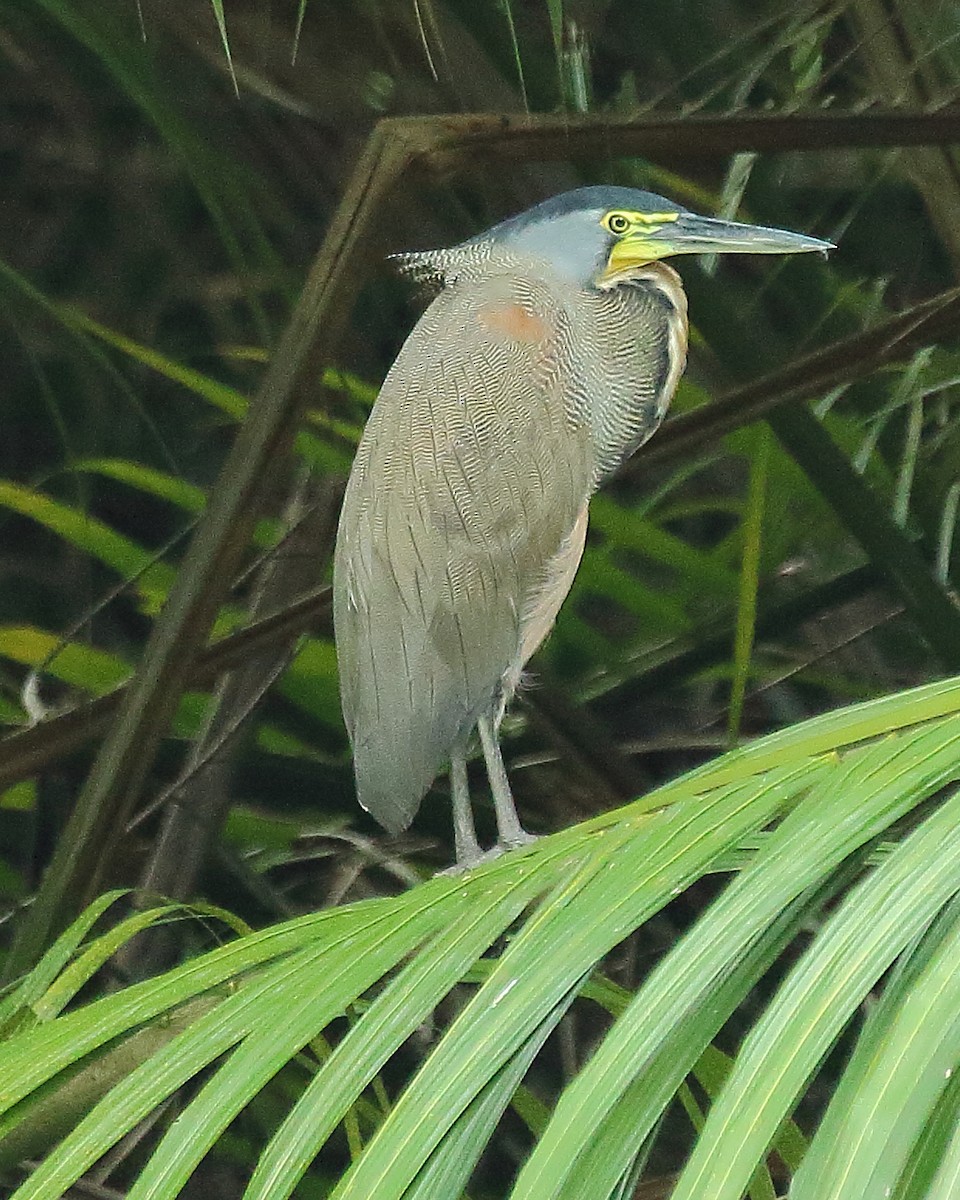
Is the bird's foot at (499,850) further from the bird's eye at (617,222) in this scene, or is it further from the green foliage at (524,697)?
the bird's eye at (617,222)

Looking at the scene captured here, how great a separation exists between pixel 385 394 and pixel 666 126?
37cm

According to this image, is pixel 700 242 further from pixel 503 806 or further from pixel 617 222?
pixel 503 806

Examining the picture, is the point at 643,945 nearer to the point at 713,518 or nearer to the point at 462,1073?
the point at 713,518

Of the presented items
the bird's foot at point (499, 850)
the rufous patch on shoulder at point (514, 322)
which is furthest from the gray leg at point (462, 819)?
the rufous patch on shoulder at point (514, 322)

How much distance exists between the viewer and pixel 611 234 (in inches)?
48.6

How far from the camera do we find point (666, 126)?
0.91 meters

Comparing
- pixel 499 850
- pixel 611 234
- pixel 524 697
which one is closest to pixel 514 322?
pixel 611 234

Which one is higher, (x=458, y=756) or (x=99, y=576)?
(x=99, y=576)

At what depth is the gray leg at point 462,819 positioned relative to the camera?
1229 mm

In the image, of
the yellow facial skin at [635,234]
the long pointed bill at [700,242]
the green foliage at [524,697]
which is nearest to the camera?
the green foliage at [524,697]

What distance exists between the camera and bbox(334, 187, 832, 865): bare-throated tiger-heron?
119 centimetres

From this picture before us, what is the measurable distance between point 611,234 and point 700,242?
10 centimetres

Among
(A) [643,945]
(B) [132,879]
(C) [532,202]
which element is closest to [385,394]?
(C) [532,202]

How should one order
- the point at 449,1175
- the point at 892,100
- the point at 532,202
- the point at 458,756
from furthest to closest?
1. the point at 532,202
2. the point at 458,756
3. the point at 892,100
4. the point at 449,1175
